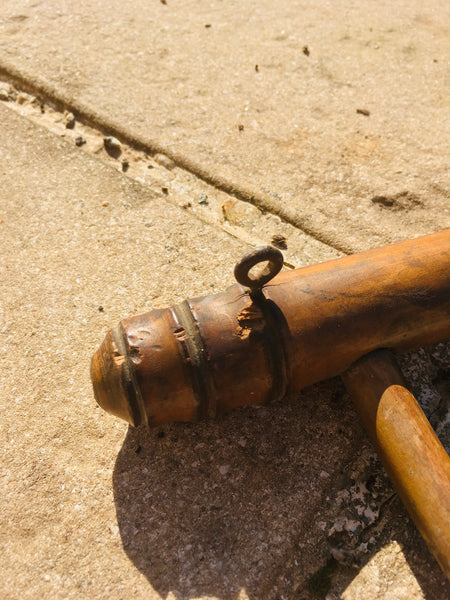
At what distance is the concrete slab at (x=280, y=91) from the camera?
3031mm

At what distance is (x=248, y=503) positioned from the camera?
214 centimetres

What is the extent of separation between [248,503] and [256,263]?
0.86 metres

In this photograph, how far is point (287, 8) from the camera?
156 inches

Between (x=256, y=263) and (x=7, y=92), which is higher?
(x=256, y=263)

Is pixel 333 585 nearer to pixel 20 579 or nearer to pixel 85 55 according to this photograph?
pixel 20 579

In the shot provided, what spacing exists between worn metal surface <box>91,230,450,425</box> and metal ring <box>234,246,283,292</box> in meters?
0.07

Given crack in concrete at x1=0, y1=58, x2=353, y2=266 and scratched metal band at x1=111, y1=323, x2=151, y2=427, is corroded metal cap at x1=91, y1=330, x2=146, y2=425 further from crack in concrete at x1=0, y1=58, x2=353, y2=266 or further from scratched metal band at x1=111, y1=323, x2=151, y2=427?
crack in concrete at x1=0, y1=58, x2=353, y2=266

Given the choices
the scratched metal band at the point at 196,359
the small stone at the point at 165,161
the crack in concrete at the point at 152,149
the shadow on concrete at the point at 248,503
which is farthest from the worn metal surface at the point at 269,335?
the small stone at the point at 165,161

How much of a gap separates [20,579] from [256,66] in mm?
2915

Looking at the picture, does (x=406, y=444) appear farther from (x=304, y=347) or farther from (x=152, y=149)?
(x=152, y=149)

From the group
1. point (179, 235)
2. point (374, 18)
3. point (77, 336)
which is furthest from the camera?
point (374, 18)

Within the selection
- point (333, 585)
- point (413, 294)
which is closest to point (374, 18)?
point (413, 294)

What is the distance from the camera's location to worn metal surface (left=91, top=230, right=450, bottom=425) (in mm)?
1938

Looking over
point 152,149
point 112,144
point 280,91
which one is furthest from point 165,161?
point 280,91
